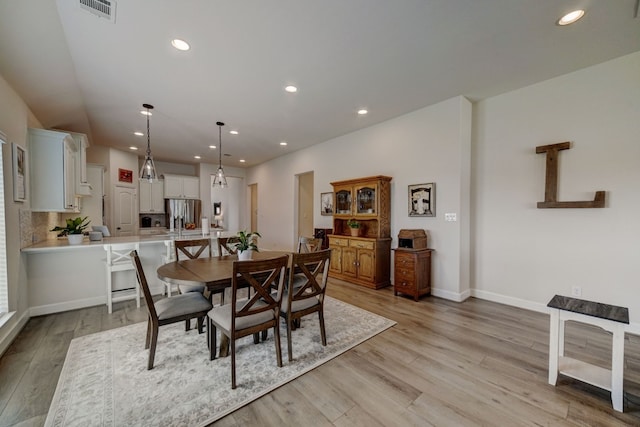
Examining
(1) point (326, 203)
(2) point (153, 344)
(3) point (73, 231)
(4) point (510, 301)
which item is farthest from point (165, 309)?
(4) point (510, 301)

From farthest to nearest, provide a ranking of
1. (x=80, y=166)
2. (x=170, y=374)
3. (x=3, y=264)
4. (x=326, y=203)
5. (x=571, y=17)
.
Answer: (x=326, y=203), (x=80, y=166), (x=3, y=264), (x=571, y=17), (x=170, y=374)

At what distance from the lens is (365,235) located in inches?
187

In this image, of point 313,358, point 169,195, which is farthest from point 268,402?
point 169,195

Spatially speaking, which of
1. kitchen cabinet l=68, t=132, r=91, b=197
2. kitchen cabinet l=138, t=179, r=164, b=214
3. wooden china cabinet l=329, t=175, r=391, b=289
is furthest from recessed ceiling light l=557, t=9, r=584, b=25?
kitchen cabinet l=138, t=179, r=164, b=214

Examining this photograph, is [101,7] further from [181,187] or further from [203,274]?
[181,187]

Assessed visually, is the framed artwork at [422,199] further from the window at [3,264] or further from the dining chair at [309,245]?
the window at [3,264]

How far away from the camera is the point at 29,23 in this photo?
199 cm

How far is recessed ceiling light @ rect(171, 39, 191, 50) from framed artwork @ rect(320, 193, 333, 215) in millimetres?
3663

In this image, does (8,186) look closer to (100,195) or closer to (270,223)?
(100,195)

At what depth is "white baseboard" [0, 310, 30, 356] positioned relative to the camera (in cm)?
232

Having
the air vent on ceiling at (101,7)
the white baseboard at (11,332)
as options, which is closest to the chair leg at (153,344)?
the white baseboard at (11,332)

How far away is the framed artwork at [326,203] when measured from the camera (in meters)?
5.56

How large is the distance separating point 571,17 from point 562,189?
6.06 ft

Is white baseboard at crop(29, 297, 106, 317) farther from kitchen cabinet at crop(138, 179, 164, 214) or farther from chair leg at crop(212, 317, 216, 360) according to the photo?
kitchen cabinet at crop(138, 179, 164, 214)
